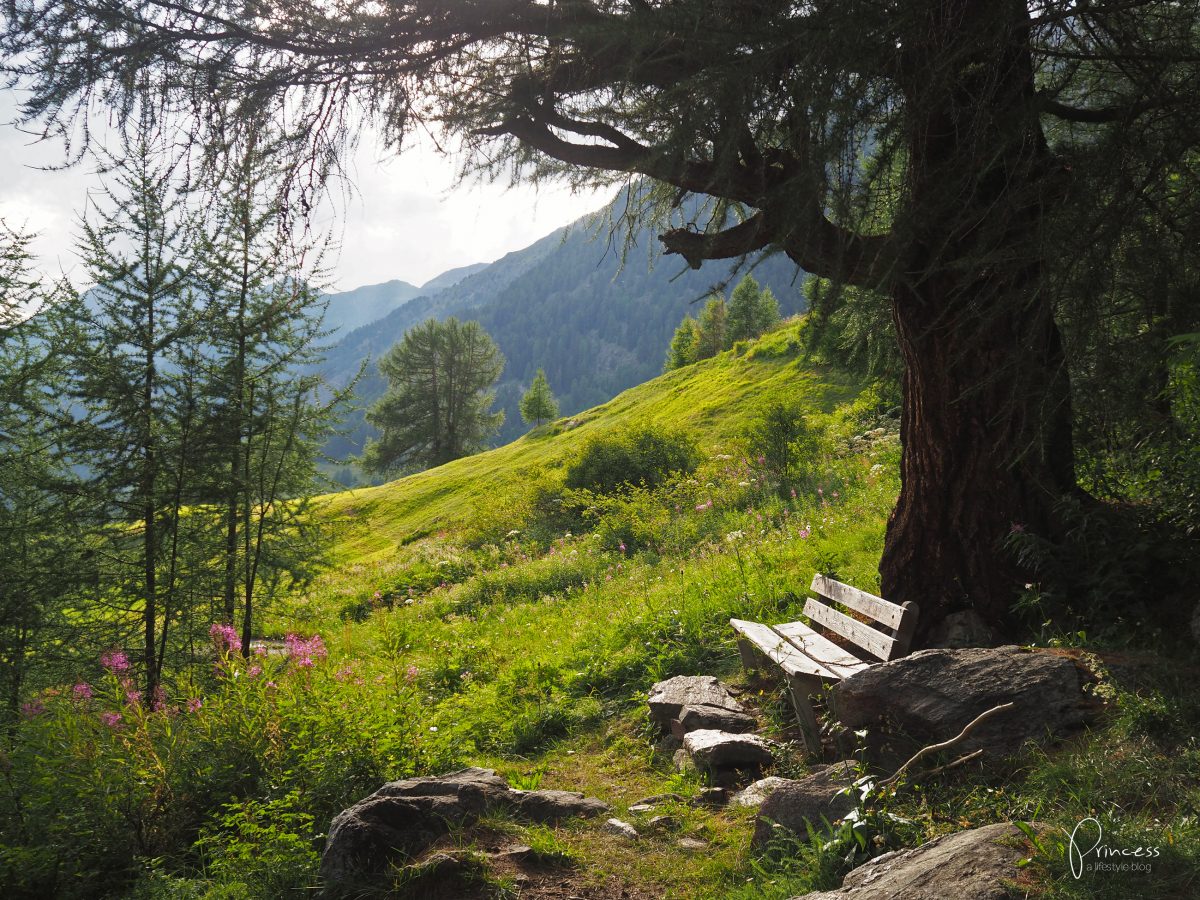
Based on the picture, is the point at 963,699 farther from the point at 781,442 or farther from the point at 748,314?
the point at 748,314

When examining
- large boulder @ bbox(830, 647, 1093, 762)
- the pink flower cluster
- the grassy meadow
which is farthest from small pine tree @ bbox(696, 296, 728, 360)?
large boulder @ bbox(830, 647, 1093, 762)

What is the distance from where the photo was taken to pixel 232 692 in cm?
558

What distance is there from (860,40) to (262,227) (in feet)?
16.8

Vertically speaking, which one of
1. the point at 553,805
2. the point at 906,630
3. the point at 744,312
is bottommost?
the point at 553,805

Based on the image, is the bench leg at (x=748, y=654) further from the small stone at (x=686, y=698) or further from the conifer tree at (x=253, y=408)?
the conifer tree at (x=253, y=408)

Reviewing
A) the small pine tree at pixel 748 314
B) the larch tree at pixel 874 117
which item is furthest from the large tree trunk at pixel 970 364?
the small pine tree at pixel 748 314

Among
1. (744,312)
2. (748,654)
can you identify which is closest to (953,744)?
(748,654)

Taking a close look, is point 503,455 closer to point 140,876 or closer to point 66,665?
point 66,665

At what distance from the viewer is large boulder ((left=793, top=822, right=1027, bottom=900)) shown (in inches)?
99.2

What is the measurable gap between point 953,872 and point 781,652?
284 centimetres

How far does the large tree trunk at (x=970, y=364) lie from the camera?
4.16 meters

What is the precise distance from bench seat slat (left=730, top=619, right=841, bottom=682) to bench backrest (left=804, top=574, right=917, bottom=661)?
1.19 ft

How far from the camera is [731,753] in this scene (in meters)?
5.13

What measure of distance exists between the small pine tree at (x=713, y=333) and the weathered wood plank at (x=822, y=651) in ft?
166
